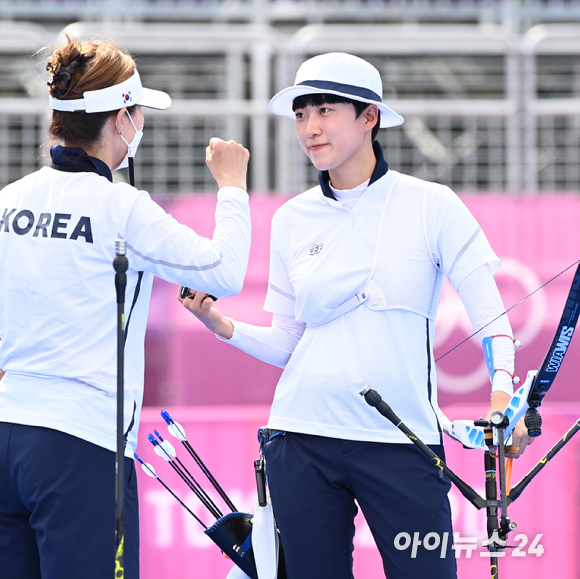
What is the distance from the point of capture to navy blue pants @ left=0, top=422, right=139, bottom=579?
1884 mm

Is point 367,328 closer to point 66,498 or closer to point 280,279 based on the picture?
point 280,279

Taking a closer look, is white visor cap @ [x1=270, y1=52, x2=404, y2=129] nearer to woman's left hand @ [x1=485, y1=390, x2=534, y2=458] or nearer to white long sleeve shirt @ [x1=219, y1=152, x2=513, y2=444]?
white long sleeve shirt @ [x1=219, y1=152, x2=513, y2=444]

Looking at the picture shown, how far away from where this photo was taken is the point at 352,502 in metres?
2.22

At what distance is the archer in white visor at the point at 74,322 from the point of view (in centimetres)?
190

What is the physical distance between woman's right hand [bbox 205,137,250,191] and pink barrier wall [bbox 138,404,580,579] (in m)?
2.14

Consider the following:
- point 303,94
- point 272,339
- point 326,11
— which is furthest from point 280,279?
point 326,11

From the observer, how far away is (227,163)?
Result: 7.17 ft

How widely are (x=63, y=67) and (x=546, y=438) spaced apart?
2.84 meters

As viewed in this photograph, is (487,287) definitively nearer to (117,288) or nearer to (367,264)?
(367,264)

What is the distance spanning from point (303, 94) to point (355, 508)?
3.63 feet

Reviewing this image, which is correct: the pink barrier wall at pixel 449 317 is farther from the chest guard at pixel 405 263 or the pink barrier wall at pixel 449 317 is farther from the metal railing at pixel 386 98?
the chest guard at pixel 405 263

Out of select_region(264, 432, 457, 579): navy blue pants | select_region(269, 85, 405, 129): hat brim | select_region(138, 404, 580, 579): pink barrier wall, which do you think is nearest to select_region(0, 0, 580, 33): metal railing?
select_region(138, 404, 580, 579): pink barrier wall

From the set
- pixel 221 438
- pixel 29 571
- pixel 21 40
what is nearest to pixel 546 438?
pixel 221 438

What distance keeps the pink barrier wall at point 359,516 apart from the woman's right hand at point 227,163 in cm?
214
